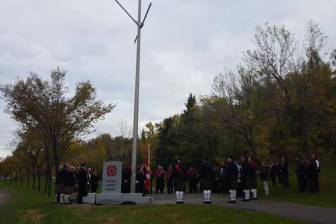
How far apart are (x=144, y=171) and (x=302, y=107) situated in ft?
32.8

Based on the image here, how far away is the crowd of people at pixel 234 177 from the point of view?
2389 cm

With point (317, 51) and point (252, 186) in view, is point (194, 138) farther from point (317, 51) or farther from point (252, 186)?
point (252, 186)

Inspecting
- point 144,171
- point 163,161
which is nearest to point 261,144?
point 144,171

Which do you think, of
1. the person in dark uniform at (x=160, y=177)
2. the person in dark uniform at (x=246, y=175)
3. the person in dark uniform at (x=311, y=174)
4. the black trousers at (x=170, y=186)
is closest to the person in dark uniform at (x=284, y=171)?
the person in dark uniform at (x=311, y=174)

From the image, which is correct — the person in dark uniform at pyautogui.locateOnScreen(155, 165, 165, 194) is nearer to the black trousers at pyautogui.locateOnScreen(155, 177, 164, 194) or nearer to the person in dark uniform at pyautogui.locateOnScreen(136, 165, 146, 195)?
the black trousers at pyautogui.locateOnScreen(155, 177, 164, 194)

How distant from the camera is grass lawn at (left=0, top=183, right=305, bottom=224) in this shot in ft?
55.3

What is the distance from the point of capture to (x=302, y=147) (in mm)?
30688

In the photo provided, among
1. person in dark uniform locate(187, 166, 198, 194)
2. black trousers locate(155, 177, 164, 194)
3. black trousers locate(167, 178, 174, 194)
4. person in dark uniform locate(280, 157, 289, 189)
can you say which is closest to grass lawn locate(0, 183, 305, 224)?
black trousers locate(167, 178, 174, 194)

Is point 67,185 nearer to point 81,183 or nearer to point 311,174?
point 81,183

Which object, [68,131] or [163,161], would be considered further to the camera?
[163,161]

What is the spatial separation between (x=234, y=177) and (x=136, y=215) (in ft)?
18.2

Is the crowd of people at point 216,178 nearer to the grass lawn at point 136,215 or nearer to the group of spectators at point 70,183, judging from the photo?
the group of spectators at point 70,183

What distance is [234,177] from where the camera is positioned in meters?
23.5

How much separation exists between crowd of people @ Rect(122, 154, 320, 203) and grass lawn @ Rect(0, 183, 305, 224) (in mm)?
3424
